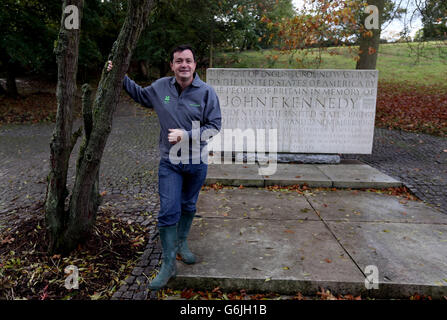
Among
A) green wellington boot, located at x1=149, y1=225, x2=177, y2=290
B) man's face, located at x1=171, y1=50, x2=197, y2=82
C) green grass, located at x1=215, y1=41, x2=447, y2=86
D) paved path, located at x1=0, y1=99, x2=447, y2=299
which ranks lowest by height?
paved path, located at x1=0, y1=99, x2=447, y2=299

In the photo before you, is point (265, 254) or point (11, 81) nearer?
point (265, 254)

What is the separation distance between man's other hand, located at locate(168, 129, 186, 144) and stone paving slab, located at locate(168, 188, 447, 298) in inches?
46.6

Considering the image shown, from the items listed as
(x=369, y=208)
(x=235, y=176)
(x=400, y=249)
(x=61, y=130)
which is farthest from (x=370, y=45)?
(x=61, y=130)

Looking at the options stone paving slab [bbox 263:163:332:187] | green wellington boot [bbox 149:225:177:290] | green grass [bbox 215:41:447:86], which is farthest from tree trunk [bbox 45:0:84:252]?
green grass [bbox 215:41:447:86]

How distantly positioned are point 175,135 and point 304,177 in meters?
3.57

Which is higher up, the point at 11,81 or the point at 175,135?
the point at 11,81

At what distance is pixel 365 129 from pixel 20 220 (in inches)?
232

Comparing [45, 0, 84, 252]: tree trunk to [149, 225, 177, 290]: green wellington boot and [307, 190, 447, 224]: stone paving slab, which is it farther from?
[307, 190, 447, 224]: stone paving slab

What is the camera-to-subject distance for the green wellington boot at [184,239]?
313cm

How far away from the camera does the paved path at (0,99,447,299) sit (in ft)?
14.2

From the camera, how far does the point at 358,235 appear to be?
375cm

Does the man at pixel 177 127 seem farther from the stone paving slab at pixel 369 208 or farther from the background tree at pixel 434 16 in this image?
the background tree at pixel 434 16

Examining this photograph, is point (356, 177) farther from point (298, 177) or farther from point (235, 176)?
point (235, 176)

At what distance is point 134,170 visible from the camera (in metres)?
6.59
